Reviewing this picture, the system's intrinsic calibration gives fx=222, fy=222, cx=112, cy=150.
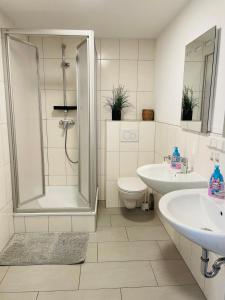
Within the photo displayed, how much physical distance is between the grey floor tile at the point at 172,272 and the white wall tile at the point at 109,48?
2.52m

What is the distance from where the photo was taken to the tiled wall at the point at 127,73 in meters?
2.98

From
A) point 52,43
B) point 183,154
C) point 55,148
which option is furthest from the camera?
point 55,148

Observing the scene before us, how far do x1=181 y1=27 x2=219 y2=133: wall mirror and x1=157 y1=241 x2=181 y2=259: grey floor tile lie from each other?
1198mm

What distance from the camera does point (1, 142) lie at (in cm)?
211

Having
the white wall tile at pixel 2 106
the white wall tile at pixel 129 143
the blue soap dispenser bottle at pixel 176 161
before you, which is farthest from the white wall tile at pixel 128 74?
the white wall tile at pixel 2 106

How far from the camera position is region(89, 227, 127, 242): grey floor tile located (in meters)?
2.35

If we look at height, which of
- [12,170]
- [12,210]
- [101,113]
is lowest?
[12,210]

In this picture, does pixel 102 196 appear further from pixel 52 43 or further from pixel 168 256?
pixel 52 43

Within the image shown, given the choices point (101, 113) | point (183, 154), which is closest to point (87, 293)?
point (183, 154)

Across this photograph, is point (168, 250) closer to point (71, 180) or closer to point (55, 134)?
point (71, 180)

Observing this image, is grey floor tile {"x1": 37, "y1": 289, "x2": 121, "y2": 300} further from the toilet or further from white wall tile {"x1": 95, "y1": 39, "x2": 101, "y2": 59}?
white wall tile {"x1": 95, "y1": 39, "x2": 101, "y2": 59}

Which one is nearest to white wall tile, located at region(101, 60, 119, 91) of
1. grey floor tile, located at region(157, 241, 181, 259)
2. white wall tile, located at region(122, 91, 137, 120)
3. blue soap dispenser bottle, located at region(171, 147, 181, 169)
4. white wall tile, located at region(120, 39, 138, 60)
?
white wall tile, located at region(120, 39, 138, 60)

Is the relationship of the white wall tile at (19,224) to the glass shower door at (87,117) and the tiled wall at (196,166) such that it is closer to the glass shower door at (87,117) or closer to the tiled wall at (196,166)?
the glass shower door at (87,117)

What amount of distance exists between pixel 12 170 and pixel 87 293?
139 centimetres
